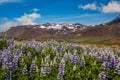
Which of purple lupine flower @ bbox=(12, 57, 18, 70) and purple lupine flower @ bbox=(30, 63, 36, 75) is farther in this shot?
purple lupine flower @ bbox=(12, 57, 18, 70)

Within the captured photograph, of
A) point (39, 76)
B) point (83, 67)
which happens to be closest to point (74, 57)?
point (83, 67)

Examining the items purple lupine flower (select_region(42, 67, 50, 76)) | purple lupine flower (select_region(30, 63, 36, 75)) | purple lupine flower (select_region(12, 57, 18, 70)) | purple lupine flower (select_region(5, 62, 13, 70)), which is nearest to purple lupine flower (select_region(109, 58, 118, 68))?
purple lupine flower (select_region(42, 67, 50, 76))

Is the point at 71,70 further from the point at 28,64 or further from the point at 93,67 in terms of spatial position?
the point at 28,64

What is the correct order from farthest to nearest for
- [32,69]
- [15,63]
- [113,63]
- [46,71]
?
[113,63] < [15,63] < [32,69] < [46,71]

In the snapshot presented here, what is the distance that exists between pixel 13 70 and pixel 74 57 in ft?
11.8

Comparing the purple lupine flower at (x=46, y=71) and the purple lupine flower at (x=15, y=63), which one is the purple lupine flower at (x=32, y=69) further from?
the purple lupine flower at (x=15, y=63)

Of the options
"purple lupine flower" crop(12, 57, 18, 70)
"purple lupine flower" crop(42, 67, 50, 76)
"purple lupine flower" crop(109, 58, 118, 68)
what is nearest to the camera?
"purple lupine flower" crop(42, 67, 50, 76)

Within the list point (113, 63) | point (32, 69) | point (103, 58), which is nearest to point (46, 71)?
point (32, 69)

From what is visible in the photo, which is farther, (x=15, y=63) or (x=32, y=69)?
(x=15, y=63)

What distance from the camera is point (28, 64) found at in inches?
608

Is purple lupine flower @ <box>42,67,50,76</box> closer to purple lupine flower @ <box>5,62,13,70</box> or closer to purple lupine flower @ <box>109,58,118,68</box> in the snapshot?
purple lupine flower @ <box>5,62,13,70</box>

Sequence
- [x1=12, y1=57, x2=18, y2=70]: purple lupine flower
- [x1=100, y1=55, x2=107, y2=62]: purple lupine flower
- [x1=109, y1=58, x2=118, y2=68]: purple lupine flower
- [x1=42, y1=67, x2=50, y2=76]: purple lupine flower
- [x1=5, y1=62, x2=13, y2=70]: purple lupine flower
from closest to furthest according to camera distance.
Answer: [x1=42, y1=67, x2=50, y2=76]: purple lupine flower < [x1=5, y1=62, x2=13, y2=70]: purple lupine flower < [x1=12, y1=57, x2=18, y2=70]: purple lupine flower < [x1=109, y1=58, x2=118, y2=68]: purple lupine flower < [x1=100, y1=55, x2=107, y2=62]: purple lupine flower

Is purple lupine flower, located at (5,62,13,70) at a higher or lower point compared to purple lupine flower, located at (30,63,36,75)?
higher

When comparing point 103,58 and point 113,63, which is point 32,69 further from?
point 103,58
